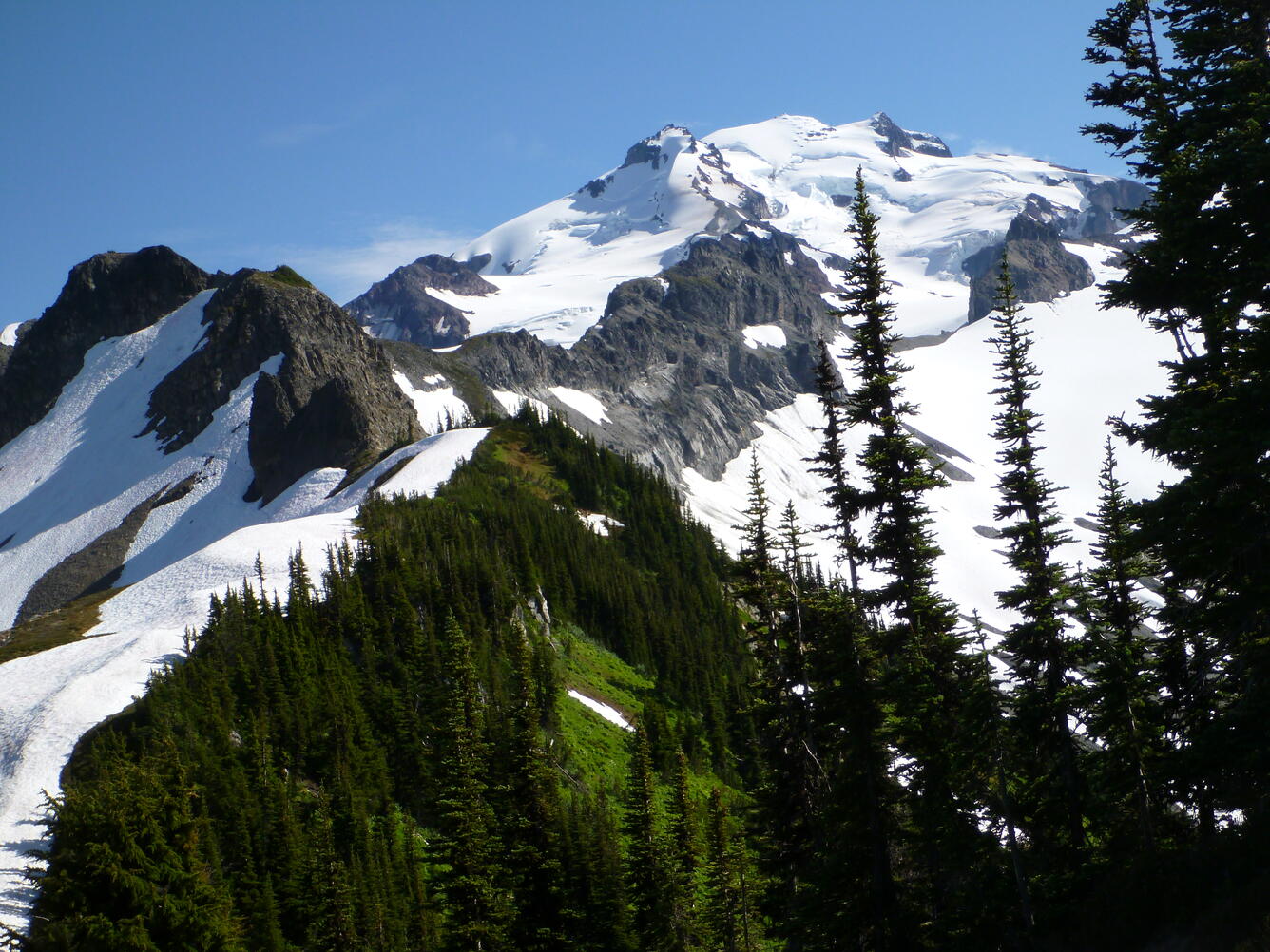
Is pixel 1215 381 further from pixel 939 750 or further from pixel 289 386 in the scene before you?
pixel 289 386

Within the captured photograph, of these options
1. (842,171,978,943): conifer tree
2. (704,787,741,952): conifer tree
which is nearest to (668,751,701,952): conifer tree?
(704,787,741,952): conifer tree

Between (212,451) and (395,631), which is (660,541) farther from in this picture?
(212,451)

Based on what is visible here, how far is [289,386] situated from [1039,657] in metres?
157

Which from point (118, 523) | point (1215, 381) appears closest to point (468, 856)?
point (1215, 381)

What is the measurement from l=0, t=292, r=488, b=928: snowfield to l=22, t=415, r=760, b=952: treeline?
3.04 metres

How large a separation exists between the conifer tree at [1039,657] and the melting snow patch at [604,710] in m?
47.3

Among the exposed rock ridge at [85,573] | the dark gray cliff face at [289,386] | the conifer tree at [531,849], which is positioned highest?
the dark gray cliff face at [289,386]

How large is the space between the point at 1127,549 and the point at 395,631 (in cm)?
5658

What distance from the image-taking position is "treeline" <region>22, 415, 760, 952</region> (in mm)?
23797

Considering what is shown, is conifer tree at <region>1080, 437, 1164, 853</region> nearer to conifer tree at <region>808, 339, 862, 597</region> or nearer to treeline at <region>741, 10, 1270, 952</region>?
treeline at <region>741, 10, 1270, 952</region>

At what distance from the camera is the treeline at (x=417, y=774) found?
937 inches

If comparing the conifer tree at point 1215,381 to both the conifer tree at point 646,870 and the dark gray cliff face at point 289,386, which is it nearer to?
the conifer tree at point 646,870

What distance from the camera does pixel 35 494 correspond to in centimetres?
16900

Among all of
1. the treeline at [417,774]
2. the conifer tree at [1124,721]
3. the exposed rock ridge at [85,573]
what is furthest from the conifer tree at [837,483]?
the exposed rock ridge at [85,573]
